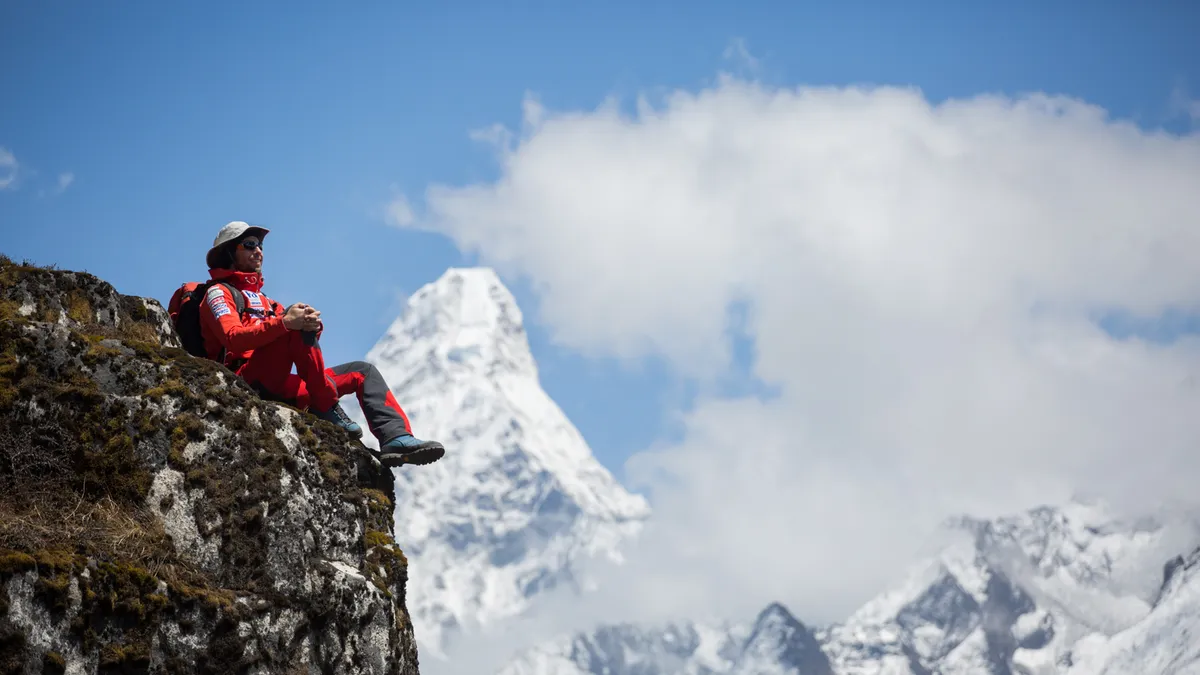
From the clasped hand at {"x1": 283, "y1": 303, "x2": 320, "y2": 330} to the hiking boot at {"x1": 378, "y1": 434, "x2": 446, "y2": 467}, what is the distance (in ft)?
5.81

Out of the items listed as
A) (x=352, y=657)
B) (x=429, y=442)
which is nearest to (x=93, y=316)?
(x=429, y=442)

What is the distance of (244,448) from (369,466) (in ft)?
5.78

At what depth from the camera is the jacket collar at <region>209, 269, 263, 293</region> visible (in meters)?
14.0

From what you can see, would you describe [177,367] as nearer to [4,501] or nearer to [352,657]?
[4,501]

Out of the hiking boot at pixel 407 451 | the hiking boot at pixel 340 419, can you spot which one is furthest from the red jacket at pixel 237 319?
the hiking boot at pixel 407 451

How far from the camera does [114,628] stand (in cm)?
1037

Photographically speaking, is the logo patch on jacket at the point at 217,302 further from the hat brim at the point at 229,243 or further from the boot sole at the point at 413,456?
the boot sole at the point at 413,456

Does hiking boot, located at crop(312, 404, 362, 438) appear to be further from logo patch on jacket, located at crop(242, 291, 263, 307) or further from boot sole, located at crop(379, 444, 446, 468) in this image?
logo patch on jacket, located at crop(242, 291, 263, 307)

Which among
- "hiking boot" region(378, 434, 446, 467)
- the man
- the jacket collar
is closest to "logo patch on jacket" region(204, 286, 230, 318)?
the man

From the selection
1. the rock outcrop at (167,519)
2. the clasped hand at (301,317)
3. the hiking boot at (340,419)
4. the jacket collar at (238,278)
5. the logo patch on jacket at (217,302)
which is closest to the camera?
the rock outcrop at (167,519)

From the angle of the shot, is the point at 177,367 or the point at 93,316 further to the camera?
the point at 93,316

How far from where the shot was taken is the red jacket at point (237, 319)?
12.9 meters

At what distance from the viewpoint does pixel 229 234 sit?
46.0ft

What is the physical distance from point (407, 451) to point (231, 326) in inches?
91.0
